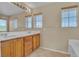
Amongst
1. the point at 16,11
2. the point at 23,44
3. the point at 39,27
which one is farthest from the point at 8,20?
the point at 39,27

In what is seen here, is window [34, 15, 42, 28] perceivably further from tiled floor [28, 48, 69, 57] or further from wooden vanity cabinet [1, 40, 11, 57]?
wooden vanity cabinet [1, 40, 11, 57]

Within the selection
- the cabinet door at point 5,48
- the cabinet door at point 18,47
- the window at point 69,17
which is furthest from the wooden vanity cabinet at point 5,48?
the window at point 69,17

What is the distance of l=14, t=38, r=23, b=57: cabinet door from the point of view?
217 cm

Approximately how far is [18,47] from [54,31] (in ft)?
4.19

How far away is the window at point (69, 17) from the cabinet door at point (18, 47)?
1.32m

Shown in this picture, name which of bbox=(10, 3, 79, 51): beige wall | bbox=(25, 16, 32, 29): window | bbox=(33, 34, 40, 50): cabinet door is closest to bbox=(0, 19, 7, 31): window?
bbox=(25, 16, 32, 29): window

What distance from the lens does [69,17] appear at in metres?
2.70

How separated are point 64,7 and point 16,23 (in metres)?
1.39

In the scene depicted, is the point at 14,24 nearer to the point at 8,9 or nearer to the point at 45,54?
the point at 8,9

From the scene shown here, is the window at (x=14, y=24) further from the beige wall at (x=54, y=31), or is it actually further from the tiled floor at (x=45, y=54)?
the tiled floor at (x=45, y=54)

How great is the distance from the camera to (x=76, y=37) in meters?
2.70

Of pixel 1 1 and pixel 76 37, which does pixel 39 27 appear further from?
pixel 1 1

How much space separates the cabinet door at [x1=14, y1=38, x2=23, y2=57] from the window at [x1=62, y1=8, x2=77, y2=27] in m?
1.32

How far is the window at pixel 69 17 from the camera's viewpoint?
2.65 m
